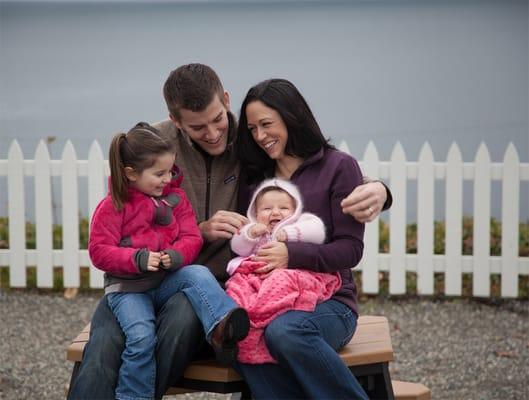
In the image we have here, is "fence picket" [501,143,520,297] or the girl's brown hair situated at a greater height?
the girl's brown hair

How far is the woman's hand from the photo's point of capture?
3104 mm

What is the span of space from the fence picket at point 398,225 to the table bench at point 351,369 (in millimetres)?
3270

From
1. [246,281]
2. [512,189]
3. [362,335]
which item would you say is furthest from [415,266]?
[246,281]

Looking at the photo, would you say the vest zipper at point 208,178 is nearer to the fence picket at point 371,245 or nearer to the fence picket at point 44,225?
the fence picket at point 371,245

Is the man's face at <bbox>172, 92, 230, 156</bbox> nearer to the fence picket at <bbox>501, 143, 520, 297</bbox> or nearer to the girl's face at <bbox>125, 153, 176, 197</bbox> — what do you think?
the girl's face at <bbox>125, 153, 176, 197</bbox>

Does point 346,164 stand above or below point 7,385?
above

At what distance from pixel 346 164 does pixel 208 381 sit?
96cm

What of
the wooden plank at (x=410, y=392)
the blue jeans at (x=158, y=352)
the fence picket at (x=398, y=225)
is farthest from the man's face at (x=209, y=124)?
the fence picket at (x=398, y=225)

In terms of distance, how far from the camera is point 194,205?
3.57 metres

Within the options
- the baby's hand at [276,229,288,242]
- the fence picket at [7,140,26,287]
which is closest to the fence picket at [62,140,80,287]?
the fence picket at [7,140,26,287]

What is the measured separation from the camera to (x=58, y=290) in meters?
7.05

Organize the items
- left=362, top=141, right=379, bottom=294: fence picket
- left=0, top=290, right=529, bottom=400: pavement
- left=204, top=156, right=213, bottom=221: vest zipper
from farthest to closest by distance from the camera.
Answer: left=362, top=141, right=379, bottom=294: fence picket → left=0, top=290, right=529, bottom=400: pavement → left=204, top=156, right=213, bottom=221: vest zipper

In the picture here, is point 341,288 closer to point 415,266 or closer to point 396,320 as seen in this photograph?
point 396,320

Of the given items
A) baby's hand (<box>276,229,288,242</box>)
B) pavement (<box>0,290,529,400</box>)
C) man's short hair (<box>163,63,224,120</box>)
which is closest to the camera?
baby's hand (<box>276,229,288,242</box>)
